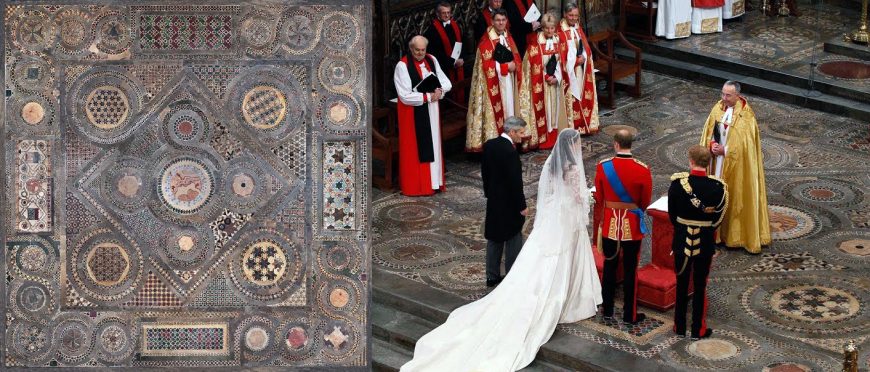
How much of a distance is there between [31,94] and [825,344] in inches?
235

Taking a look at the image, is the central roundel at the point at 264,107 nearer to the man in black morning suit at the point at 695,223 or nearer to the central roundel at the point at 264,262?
the central roundel at the point at 264,262

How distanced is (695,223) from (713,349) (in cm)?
88

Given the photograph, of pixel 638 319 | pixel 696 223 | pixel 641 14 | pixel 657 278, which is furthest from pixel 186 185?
pixel 641 14

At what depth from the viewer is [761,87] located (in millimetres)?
16359

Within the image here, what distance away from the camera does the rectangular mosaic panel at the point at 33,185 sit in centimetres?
627

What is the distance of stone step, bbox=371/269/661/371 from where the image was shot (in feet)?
33.3

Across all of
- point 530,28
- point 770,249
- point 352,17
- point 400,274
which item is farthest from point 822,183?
point 352,17

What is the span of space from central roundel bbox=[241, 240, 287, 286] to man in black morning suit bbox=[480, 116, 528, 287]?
445 cm

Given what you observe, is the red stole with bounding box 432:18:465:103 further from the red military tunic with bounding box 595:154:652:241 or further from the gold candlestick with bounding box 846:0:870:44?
the gold candlestick with bounding box 846:0:870:44

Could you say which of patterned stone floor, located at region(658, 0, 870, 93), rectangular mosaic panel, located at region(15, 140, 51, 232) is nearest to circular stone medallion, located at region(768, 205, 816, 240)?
patterned stone floor, located at region(658, 0, 870, 93)

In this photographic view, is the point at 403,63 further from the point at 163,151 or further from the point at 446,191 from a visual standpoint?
the point at 163,151

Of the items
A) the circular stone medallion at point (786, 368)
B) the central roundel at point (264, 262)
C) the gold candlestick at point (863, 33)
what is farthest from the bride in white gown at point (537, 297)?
the gold candlestick at point (863, 33)

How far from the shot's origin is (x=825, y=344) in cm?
1035

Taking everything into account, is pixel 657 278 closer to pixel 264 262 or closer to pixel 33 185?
pixel 264 262
